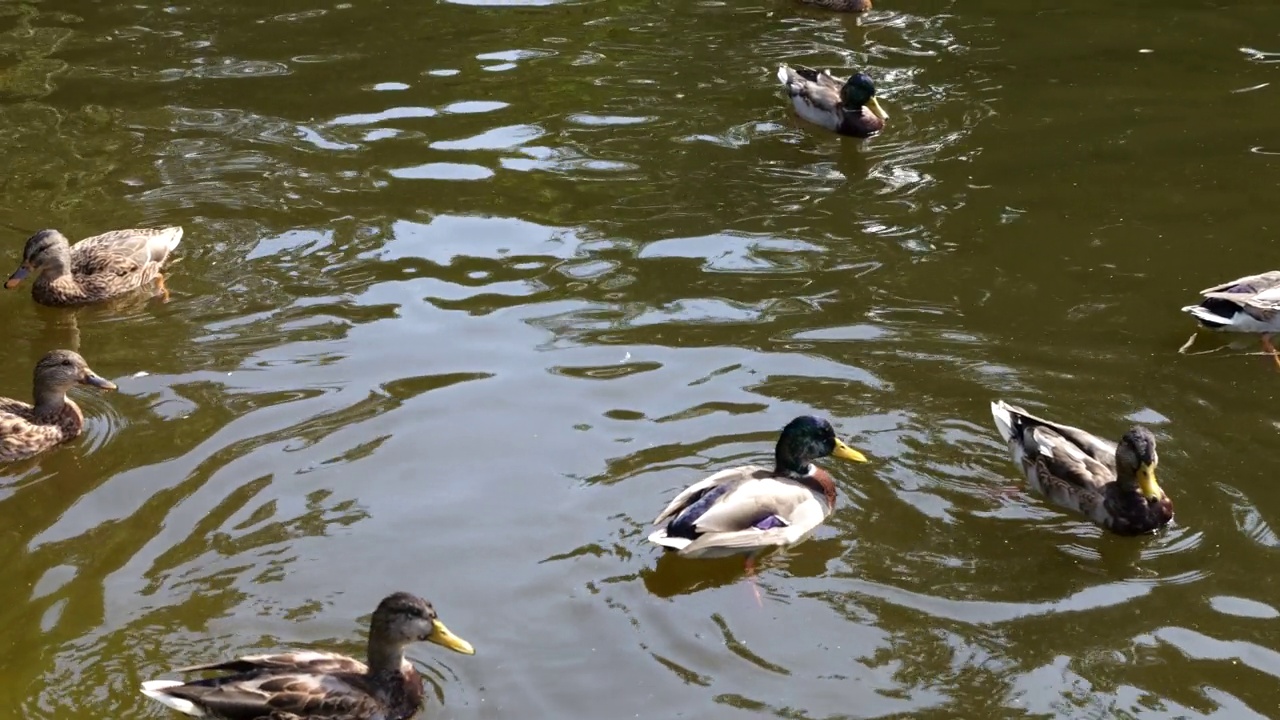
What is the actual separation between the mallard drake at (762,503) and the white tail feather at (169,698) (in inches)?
85.7

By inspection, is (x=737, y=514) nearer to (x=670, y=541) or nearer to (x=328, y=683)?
(x=670, y=541)

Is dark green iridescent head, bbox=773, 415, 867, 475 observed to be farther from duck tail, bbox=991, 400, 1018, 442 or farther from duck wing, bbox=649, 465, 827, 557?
duck tail, bbox=991, 400, 1018, 442

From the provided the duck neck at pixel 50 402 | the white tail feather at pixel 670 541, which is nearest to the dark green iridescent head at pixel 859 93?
the white tail feather at pixel 670 541

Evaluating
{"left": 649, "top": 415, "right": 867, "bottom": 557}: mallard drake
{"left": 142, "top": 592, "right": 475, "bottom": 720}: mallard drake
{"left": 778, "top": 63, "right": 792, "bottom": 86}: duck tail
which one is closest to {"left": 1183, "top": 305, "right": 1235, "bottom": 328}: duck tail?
{"left": 649, "top": 415, "right": 867, "bottom": 557}: mallard drake

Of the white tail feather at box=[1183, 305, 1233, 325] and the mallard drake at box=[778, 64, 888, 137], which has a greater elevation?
the mallard drake at box=[778, 64, 888, 137]

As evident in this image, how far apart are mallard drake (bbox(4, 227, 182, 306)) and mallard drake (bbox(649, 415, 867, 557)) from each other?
15.3 feet

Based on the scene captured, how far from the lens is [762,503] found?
7488 millimetres

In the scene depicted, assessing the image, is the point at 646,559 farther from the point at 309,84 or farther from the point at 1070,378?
the point at 309,84

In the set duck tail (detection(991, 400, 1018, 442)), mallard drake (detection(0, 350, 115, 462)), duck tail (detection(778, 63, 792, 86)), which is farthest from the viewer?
duck tail (detection(778, 63, 792, 86))

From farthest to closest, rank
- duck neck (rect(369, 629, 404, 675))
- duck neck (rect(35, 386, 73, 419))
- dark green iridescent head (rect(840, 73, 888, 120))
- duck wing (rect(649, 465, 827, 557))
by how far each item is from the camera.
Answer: dark green iridescent head (rect(840, 73, 888, 120)) → duck neck (rect(35, 386, 73, 419)) → duck wing (rect(649, 465, 827, 557)) → duck neck (rect(369, 629, 404, 675))

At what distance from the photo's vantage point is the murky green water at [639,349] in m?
6.77

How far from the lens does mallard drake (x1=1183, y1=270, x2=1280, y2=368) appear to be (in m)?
9.17

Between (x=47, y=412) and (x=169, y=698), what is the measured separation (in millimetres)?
3218

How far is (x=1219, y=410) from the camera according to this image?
8586 millimetres
